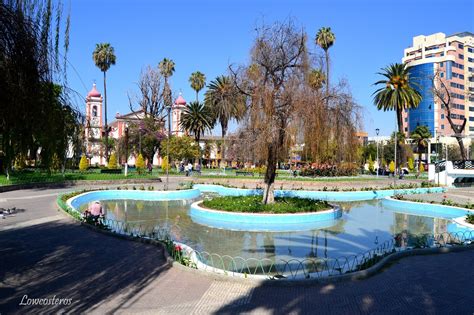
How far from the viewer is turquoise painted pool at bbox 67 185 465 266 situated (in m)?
12.3

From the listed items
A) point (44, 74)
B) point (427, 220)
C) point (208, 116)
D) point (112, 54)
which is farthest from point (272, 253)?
point (112, 54)

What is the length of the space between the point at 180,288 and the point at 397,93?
140 ft

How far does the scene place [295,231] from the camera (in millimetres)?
15117

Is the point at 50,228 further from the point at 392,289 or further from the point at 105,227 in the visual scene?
the point at 392,289

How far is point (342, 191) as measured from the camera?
90.8 ft

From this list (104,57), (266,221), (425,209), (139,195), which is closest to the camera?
(266,221)

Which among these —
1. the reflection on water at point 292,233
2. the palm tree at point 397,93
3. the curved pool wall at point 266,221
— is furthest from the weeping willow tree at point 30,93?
the palm tree at point 397,93

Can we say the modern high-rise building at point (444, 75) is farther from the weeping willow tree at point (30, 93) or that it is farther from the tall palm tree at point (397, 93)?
the weeping willow tree at point (30, 93)

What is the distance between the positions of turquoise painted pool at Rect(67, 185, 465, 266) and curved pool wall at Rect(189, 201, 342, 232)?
18 cm

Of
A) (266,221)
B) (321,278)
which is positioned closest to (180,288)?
(321,278)

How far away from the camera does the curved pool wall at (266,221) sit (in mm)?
15664

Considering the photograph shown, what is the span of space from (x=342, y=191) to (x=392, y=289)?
2063 centimetres

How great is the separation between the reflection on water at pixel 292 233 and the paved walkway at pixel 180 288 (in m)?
2.81

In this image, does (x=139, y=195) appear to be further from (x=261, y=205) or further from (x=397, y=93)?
(x=397, y=93)
